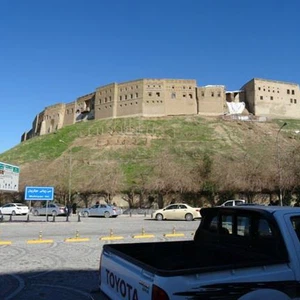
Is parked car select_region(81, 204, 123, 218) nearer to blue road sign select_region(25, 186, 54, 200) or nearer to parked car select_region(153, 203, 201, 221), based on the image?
parked car select_region(153, 203, 201, 221)

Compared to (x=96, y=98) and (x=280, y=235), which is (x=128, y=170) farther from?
(x=280, y=235)

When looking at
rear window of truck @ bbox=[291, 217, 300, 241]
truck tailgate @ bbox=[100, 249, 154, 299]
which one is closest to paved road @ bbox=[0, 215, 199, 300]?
truck tailgate @ bbox=[100, 249, 154, 299]

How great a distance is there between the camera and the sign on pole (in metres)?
25.6

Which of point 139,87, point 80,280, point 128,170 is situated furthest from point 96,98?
point 80,280

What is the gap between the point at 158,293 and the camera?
3.13m

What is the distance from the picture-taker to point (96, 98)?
106 meters

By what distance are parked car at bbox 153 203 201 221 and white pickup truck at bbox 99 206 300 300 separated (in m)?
24.4

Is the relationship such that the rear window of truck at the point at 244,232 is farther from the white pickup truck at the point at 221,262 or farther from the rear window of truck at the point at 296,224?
the rear window of truck at the point at 296,224

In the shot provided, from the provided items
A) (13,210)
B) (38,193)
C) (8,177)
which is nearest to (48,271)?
(8,177)

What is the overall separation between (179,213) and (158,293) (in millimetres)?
27421

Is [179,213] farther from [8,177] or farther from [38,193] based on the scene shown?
[8,177]

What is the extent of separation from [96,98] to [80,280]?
101 m

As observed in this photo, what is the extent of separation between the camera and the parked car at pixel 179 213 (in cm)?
2977

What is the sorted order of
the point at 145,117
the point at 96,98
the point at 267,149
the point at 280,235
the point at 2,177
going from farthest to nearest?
the point at 96,98, the point at 145,117, the point at 267,149, the point at 2,177, the point at 280,235
